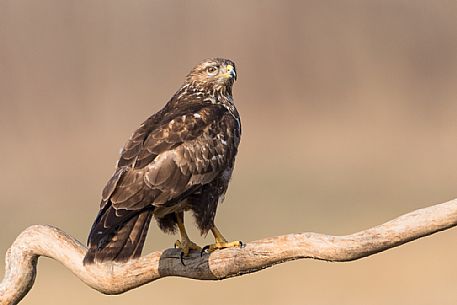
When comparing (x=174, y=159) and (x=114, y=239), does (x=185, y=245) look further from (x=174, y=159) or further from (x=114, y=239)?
(x=114, y=239)

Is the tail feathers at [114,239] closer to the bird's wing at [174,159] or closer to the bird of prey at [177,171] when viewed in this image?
the bird of prey at [177,171]

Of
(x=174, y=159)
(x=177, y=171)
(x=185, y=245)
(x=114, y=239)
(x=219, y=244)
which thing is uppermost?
(x=174, y=159)

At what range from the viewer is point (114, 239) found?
404 inches

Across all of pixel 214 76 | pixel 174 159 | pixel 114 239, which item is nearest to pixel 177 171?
pixel 174 159

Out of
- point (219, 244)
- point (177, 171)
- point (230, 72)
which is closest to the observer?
point (177, 171)

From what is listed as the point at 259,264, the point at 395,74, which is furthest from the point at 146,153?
the point at 395,74

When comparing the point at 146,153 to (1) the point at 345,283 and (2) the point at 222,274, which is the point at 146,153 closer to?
(2) the point at 222,274

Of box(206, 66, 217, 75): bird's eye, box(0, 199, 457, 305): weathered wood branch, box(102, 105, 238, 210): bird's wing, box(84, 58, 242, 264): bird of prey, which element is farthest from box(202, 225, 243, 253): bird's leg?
box(206, 66, 217, 75): bird's eye

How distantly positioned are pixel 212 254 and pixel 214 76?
2250 millimetres

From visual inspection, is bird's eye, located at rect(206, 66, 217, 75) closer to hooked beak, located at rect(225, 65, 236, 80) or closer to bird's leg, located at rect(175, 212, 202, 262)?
hooked beak, located at rect(225, 65, 236, 80)

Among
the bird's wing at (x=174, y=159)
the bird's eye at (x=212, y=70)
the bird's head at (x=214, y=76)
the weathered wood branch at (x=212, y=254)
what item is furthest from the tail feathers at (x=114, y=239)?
the bird's eye at (x=212, y=70)

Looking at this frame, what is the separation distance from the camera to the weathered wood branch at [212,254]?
31.7 feet

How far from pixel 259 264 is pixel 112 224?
3.58ft

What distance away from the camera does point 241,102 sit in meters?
48.1
